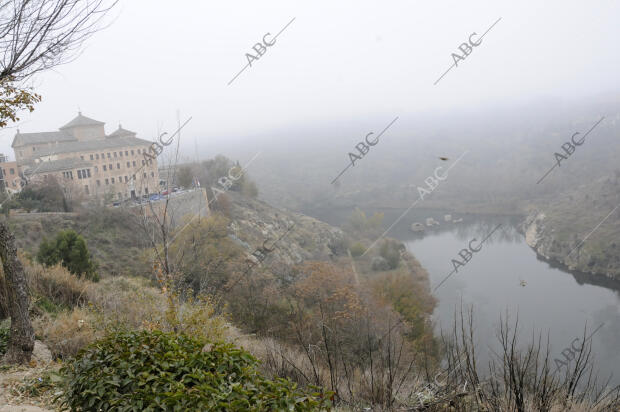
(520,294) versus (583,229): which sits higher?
(583,229)

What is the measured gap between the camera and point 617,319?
24594 millimetres

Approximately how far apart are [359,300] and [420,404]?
42.9ft

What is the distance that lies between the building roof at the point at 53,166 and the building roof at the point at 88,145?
120 cm

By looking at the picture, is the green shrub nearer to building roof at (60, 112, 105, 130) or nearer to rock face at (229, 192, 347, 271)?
rock face at (229, 192, 347, 271)

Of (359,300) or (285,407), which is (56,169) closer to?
(359,300)

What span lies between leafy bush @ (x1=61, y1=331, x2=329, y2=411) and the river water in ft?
47.6

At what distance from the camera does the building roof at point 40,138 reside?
2822 centimetres

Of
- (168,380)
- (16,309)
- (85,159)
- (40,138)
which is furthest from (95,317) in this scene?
(40,138)

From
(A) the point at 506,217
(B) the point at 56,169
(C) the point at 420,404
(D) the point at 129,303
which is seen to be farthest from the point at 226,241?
(A) the point at 506,217

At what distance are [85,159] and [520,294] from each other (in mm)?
31396

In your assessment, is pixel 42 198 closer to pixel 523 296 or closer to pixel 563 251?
pixel 523 296

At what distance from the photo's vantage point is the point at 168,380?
2.71 metres

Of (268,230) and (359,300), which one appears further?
(268,230)

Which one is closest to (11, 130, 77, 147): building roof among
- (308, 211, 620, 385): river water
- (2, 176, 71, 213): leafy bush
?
(2, 176, 71, 213): leafy bush
